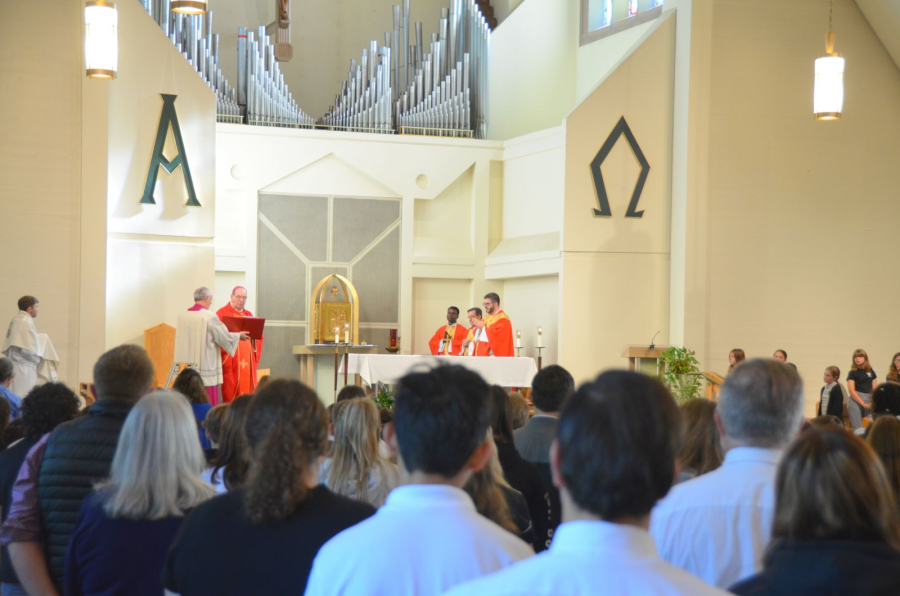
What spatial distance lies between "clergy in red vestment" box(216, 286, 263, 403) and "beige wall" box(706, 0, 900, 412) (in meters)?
5.25

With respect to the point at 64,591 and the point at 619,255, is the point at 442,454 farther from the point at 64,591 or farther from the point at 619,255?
the point at 619,255

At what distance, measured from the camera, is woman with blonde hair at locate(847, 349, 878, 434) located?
411 inches

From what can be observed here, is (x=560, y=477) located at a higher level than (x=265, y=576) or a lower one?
higher

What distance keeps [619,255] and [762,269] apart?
1656 mm

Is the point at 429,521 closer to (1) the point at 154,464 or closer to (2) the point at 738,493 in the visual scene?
(2) the point at 738,493

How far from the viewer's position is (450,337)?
43.1 feet

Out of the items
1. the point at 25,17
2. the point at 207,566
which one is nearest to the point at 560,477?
the point at 207,566

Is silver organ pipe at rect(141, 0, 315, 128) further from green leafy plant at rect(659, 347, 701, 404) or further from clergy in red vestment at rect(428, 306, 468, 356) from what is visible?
green leafy plant at rect(659, 347, 701, 404)

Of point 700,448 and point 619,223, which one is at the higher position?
point 619,223

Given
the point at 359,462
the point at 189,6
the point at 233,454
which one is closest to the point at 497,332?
the point at 189,6

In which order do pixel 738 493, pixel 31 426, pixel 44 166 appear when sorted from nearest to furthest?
pixel 738 493 < pixel 31 426 < pixel 44 166

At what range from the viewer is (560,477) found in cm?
151

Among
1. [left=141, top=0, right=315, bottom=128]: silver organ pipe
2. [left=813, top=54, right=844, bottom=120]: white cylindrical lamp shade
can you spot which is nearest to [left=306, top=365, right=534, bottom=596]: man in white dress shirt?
[left=813, top=54, right=844, bottom=120]: white cylindrical lamp shade

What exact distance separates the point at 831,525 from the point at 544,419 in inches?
102
